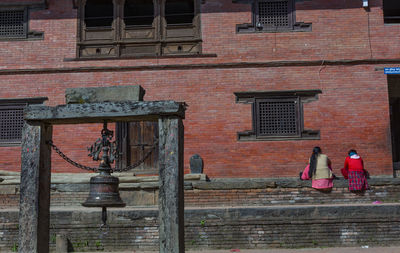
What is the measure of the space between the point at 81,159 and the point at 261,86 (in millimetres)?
6146

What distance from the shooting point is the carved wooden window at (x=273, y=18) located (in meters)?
14.4

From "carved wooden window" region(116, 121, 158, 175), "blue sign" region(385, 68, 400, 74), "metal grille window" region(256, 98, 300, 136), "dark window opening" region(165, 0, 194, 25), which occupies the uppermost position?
"dark window opening" region(165, 0, 194, 25)

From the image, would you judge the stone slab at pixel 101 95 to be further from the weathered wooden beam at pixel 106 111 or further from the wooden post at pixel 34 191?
the wooden post at pixel 34 191

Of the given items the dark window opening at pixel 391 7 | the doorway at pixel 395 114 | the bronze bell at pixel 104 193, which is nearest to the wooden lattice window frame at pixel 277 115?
the doorway at pixel 395 114

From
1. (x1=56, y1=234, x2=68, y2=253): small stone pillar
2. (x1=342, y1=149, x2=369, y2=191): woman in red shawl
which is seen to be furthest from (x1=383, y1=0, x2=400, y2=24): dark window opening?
(x1=56, y1=234, x2=68, y2=253): small stone pillar

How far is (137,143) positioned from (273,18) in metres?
6.03

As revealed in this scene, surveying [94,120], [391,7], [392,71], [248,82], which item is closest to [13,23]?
[248,82]

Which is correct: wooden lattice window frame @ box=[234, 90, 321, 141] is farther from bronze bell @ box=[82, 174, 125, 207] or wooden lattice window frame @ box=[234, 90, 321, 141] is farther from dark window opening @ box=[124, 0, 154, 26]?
bronze bell @ box=[82, 174, 125, 207]

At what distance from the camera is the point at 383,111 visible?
13.8 meters

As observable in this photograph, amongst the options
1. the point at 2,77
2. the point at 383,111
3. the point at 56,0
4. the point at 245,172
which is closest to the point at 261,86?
the point at 245,172

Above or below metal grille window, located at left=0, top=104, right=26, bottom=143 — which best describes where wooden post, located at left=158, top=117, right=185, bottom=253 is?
below

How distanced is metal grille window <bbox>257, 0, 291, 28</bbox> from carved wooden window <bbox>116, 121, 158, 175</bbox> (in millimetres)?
4875

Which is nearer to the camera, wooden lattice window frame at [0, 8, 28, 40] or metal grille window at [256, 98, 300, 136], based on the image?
metal grille window at [256, 98, 300, 136]

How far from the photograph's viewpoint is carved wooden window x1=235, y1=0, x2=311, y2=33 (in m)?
14.4
